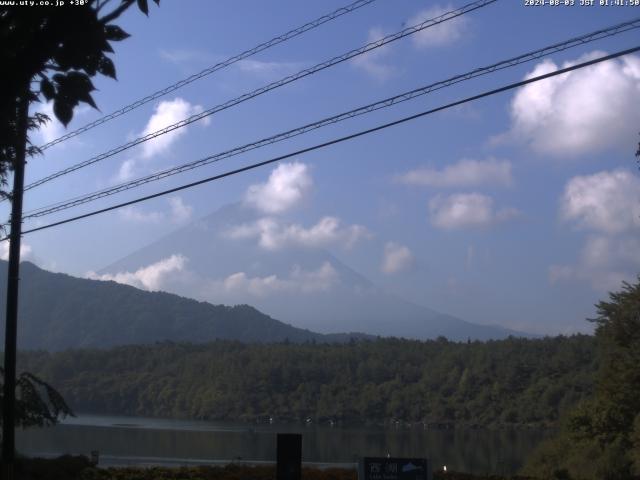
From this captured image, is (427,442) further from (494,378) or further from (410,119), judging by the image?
(410,119)

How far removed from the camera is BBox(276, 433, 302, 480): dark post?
42.5ft

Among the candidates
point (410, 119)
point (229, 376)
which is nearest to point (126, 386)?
point (229, 376)

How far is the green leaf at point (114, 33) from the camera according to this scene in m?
6.54

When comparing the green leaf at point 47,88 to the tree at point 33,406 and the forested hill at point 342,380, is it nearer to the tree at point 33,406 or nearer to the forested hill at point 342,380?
the tree at point 33,406

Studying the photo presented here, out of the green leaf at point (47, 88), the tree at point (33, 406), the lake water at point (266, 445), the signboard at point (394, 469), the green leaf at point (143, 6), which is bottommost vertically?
the lake water at point (266, 445)

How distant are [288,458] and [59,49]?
8.29m

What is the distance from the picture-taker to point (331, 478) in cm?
2244

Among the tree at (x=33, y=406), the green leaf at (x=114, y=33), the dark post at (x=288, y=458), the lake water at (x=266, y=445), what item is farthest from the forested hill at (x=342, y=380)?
the green leaf at (x=114, y=33)

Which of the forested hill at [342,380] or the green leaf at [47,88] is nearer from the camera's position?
the green leaf at [47,88]

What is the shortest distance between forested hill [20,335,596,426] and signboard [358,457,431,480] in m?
68.0

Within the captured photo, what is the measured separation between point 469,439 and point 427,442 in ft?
22.3

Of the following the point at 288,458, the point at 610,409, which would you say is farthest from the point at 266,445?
the point at 288,458

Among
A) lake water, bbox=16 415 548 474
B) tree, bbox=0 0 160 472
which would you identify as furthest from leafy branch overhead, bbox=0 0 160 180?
lake water, bbox=16 415 548 474

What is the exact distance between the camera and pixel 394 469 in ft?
42.4
